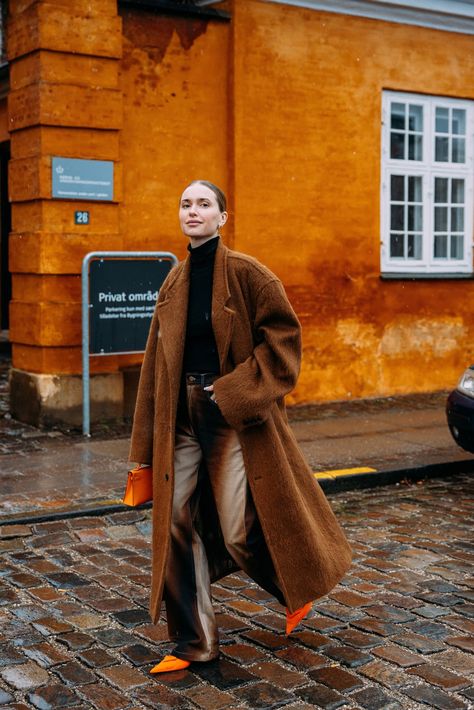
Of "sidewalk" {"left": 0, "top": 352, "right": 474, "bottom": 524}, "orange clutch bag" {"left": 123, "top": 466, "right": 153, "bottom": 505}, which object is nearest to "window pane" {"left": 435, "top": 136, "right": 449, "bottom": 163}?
"sidewalk" {"left": 0, "top": 352, "right": 474, "bottom": 524}

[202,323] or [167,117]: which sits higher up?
[167,117]

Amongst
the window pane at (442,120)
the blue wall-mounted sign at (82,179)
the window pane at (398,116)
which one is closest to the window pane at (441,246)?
the window pane at (442,120)

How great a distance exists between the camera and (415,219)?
41.1ft

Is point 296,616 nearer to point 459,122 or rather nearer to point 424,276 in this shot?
point 424,276

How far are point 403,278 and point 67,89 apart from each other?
451cm

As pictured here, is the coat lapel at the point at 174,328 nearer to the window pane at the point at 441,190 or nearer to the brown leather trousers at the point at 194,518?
the brown leather trousers at the point at 194,518

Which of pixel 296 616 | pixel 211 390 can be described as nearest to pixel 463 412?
pixel 296 616

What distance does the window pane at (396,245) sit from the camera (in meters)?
12.3

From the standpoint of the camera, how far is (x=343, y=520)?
7023 millimetres

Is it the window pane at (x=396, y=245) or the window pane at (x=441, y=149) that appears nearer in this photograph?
the window pane at (x=396, y=245)

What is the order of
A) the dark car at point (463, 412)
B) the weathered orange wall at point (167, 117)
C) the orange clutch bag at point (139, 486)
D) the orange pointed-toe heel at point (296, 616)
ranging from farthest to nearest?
the weathered orange wall at point (167, 117) → the dark car at point (463, 412) → the orange pointed-toe heel at point (296, 616) → the orange clutch bag at point (139, 486)

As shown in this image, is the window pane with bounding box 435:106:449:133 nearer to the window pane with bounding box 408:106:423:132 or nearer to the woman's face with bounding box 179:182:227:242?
the window pane with bounding box 408:106:423:132

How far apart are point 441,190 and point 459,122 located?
2.85ft

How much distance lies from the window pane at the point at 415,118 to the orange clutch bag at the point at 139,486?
879 cm
